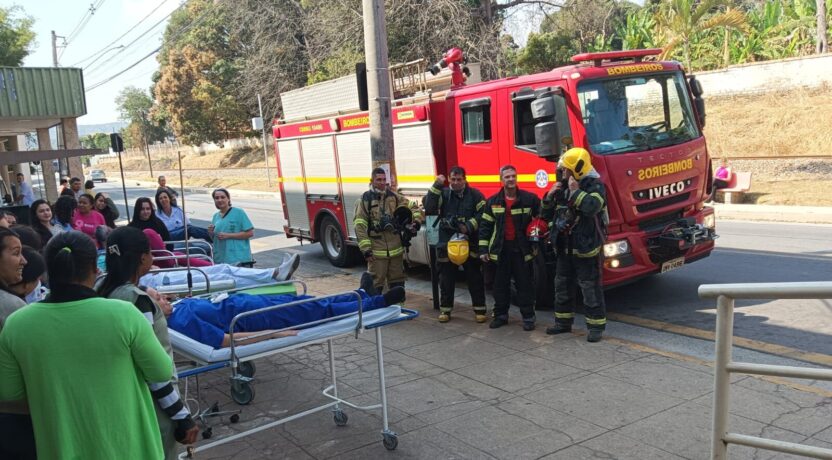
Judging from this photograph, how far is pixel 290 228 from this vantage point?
42.4 ft

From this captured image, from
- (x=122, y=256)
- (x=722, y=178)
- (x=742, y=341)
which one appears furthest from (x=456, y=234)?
(x=722, y=178)


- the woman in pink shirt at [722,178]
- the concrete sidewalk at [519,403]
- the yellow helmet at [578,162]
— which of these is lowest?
the concrete sidewalk at [519,403]

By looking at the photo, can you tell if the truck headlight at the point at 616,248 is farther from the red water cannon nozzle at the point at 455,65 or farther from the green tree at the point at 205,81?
the green tree at the point at 205,81

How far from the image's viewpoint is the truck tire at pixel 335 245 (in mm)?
11461

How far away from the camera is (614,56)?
7.77 metres

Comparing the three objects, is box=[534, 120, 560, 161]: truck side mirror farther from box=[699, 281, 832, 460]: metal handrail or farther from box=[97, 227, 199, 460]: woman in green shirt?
box=[97, 227, 199, 460]: woman in green shirt

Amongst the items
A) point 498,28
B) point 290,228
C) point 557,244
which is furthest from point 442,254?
point 498,28

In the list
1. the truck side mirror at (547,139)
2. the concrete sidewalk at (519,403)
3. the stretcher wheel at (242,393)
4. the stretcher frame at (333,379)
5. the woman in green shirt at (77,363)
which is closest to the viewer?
the woman in green shirt at (77,363)

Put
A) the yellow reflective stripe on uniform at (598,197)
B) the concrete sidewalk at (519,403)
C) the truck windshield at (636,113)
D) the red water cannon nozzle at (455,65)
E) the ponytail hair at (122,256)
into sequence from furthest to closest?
the red water cannon nozzle at (455,65), the truck windshield at (636,113), the yellow reflective stripe on uniform at (598,197), the concrete sidewalk at (519,403), the ponytail hair at (122,256)

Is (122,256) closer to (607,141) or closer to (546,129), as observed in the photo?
(546,129)

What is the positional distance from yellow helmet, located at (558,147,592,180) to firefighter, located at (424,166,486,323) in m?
1.11

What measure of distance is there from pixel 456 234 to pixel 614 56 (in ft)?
9.19

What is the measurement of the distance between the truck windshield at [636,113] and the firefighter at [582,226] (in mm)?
692

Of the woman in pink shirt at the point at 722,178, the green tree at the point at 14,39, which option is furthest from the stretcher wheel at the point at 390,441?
the green tree at the point at 14,39
